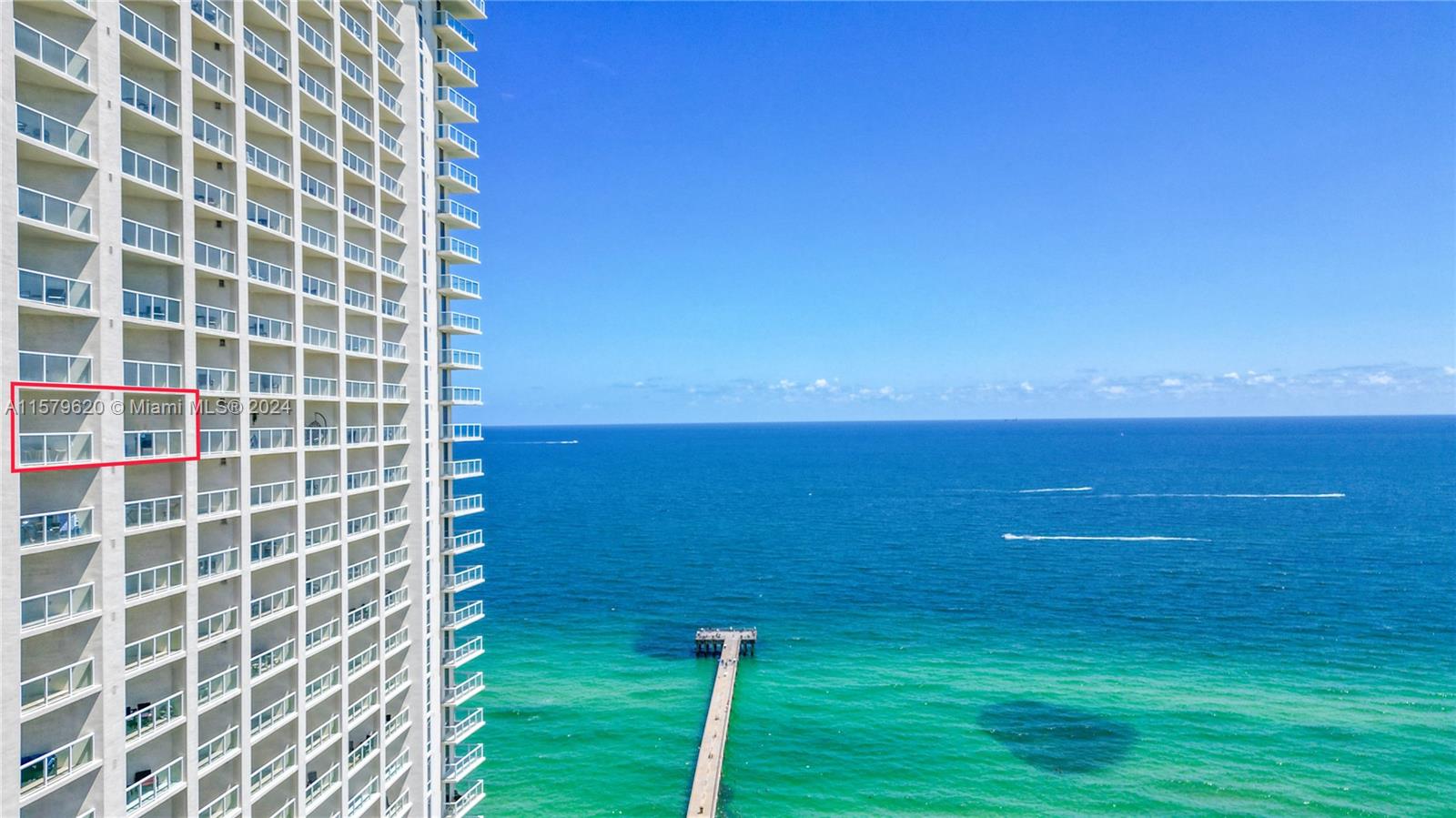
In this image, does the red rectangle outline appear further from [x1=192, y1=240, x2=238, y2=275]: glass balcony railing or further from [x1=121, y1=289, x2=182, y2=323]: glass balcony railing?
[x1=192, y1=240, x2=238, y2=275]: glass balcony railing

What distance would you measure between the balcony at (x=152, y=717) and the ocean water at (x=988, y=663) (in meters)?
27.0

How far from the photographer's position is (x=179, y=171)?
72.5 feet

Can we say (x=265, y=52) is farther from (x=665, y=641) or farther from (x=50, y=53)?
(x=665, y=641)

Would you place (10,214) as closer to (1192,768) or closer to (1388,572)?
(1192,768)

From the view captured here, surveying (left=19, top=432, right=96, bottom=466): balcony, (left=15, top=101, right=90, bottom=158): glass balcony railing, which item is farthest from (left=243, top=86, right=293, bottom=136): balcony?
(left=19, top=432, right=96, bottom=466): balcony

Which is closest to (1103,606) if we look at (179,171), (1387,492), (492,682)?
(492,682)

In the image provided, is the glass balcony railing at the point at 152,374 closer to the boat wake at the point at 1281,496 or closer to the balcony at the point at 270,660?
the balcony at the point at 270,660

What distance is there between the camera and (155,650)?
21344 millimetres

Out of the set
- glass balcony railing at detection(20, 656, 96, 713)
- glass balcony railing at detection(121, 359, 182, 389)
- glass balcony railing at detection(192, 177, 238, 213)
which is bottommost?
glass balcony railing at detection(20, 656, 96, 713)

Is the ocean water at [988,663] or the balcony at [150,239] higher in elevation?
the balcony at [150,239]

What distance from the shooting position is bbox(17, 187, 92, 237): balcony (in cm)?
1797

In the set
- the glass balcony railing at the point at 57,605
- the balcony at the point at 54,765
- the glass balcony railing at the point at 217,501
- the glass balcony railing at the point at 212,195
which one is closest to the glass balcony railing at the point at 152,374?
the glass balcony railing at the point at 217,501

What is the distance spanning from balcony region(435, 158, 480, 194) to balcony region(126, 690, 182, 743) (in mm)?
23462

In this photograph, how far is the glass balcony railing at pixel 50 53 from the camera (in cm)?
1817
